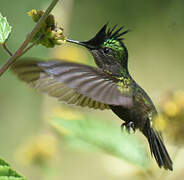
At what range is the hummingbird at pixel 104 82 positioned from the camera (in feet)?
4.36

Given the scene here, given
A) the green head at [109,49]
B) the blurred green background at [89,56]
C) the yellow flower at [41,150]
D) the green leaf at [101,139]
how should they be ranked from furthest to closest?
1. the blurred green background at [89,56]
2. the yellow flower at [41,150]
3. the green leaf at [101,139]
4. the green head at [109,49]

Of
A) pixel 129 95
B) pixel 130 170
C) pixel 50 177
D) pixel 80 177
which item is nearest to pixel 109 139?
pixel 130 170

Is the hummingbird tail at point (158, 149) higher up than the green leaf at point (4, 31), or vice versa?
the green leaf at point (4, 31)

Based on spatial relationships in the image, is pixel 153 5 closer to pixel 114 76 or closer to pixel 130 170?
pixel 130 170

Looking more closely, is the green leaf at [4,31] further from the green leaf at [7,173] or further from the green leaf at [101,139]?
the green leaf at [101,139]

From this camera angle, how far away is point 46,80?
5.21 ft

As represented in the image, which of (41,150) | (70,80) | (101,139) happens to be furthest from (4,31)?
(41,150)

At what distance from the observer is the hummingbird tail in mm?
1655

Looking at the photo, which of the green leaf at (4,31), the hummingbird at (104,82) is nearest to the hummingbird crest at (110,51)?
the hummingbird at (104,82)

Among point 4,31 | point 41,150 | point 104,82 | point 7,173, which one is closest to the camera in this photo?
point 7,173

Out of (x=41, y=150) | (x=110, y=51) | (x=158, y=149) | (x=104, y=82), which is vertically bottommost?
(x=41, y=150)

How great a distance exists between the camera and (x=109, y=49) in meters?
1.63

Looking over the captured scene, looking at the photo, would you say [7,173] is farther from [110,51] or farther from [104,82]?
[110,51]

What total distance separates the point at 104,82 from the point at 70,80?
0.17 metres
